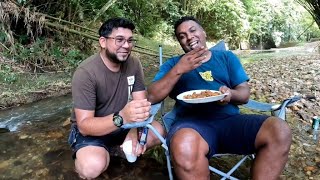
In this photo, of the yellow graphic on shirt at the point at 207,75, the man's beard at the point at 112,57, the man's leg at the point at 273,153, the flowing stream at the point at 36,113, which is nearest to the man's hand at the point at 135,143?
the man's beard at the point at 112,57

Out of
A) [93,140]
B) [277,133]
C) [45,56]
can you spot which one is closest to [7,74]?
[45,56]

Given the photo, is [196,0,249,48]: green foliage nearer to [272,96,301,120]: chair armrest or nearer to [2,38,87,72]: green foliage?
[2,38,87,72]: green foliage

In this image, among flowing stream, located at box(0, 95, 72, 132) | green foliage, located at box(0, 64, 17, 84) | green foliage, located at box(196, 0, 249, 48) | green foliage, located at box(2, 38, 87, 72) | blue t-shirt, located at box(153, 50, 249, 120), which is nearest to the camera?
blue t-shirt, located at box(153, 50, 249, 120)

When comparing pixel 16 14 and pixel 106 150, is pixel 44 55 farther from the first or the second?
pixel 106 150

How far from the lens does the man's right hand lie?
6.63ft

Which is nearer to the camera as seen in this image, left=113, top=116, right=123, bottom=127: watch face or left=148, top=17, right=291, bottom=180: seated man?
left=148, top=17, right=291, bottom=180: seated man

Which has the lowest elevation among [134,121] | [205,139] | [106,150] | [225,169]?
[225,169]

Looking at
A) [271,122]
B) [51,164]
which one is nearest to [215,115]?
[271,122]

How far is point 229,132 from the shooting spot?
2.24 m

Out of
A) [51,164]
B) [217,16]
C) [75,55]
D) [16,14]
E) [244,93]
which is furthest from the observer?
[217,16]

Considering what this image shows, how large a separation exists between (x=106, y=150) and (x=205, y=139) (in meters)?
0.81

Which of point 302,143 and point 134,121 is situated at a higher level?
point 134,121

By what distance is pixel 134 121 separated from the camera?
6.82 feet

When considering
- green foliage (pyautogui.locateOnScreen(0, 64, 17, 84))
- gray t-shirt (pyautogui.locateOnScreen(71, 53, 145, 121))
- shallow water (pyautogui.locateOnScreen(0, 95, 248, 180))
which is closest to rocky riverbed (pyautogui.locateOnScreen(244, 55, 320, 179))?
shallow water (pyautogui.locateOnScreen(0, 95, 248, 180))
